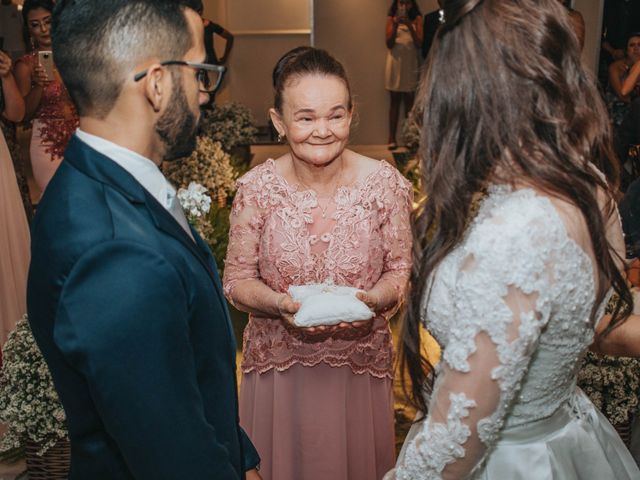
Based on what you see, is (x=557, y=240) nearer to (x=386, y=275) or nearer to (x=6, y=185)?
(x=386, y=275)

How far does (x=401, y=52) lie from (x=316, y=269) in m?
7.23

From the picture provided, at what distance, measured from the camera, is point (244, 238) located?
2.44 m

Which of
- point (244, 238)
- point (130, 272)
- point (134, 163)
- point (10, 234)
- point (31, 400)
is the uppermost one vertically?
point (134, 163)

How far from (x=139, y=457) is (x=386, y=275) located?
1.39 meters

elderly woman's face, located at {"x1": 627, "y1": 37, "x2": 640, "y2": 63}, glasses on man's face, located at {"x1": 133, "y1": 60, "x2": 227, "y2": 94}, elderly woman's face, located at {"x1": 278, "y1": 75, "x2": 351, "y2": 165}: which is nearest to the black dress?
elderly woman's face, located at {"x1": 627, "y1": 37, "x2": 640, "y2": 63}

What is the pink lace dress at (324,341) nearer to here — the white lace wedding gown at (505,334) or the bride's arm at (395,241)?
the bride's arm at (395,241)

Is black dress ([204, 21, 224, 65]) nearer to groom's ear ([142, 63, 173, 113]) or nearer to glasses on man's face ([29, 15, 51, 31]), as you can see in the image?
glasses on man's face ([29, 15, 51, 31])

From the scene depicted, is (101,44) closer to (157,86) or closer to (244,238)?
(157,86)

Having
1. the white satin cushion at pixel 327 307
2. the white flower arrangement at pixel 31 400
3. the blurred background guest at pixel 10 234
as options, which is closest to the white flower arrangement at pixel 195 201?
the white flower arrangement at pixel 31 400

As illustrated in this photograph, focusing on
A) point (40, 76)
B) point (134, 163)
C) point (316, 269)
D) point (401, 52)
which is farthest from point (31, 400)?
point (401, 52)

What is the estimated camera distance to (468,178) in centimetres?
136

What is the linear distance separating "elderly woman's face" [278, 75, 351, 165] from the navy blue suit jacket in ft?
3.60

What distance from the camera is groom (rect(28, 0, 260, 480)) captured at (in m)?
1.12

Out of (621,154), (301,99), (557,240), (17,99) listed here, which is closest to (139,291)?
(557,240)
